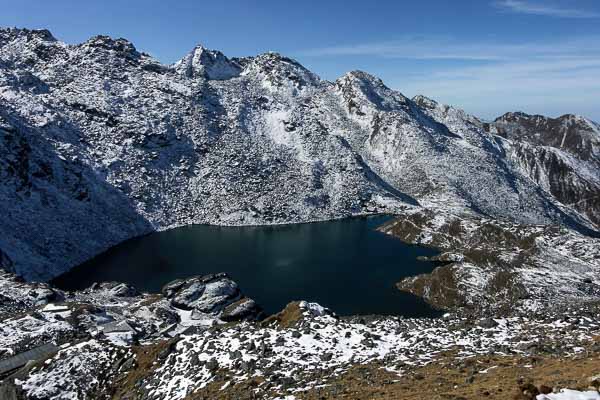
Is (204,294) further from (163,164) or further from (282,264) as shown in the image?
(163,164)

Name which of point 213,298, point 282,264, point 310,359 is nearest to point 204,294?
point 213,298

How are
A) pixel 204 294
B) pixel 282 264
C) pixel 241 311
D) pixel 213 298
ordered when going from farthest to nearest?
1. pixel 282 264
2. pixel 204 294
3. pixel 213 298
4. pixel 241 311

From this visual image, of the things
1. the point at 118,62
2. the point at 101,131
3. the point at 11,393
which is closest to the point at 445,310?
the point at 11,393

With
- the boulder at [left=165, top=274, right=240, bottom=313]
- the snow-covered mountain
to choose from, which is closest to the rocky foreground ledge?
the boulder at [left=165, top=274, right=240, bottom=313]

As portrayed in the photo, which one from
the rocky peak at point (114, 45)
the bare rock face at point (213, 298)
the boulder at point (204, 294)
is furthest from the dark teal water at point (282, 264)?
the rocky peak at point (114, 45)

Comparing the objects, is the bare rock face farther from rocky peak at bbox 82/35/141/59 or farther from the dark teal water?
rocky peak at bbox 82/35/141/59
